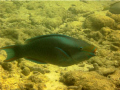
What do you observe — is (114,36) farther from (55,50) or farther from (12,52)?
(12,52)

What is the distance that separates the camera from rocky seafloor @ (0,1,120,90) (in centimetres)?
222

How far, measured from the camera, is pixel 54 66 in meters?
3.12

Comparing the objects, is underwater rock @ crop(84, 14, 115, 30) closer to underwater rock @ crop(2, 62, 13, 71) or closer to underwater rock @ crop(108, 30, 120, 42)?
underwater rock @ crop(108, 30, 120, 42)

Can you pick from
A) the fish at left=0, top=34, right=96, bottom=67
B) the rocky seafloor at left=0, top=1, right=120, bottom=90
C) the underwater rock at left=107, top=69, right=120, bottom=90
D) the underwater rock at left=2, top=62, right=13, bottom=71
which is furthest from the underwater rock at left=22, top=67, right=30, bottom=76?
the underwater rock at left=107, top=69, right=120, bottom=90

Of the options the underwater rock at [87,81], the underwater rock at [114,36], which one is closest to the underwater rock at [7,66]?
the underwater rock at [87,81]

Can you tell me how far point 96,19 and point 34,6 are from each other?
13.9 feet

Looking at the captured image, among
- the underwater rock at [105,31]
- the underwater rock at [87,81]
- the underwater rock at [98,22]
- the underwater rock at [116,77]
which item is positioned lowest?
the underwater rock at [116,77]

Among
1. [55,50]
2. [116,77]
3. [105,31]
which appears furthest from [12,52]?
[105,31]

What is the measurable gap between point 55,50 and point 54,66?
2166 millimetres

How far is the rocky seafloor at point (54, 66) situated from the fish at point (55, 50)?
1210mm

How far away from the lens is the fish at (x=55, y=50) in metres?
1.00

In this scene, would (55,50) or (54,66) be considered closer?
(55,50)

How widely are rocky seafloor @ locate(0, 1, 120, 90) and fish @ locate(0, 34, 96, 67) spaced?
121 cm

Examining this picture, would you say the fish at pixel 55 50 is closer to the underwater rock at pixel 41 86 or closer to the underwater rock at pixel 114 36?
the underwater rock at pixel 41 86
